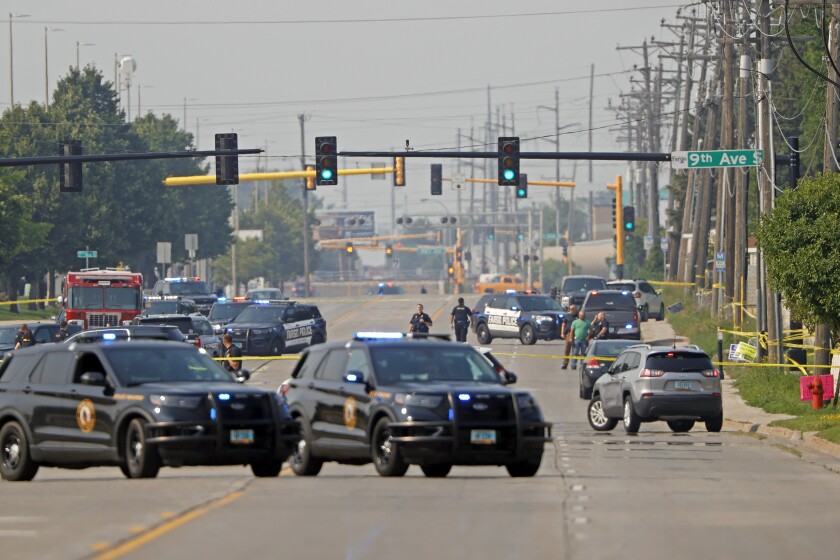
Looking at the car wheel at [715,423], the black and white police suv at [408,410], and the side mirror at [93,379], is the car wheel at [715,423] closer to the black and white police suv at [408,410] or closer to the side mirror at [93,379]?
the black and white police suv at [408,410]

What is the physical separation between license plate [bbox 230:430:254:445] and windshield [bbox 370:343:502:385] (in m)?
1.69

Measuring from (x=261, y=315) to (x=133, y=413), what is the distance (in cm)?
3154

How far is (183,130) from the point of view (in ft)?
398

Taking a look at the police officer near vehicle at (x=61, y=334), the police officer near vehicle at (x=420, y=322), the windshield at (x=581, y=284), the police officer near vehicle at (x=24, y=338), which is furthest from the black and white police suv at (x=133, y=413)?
the windshield at (x=581, y=284)

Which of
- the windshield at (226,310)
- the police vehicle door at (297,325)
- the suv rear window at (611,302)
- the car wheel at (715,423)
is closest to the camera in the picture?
the car wheel at (715,423)

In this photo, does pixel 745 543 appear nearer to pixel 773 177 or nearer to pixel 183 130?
pixel 773 177

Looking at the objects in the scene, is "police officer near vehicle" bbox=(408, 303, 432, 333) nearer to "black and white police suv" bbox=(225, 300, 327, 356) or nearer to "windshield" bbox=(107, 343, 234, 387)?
"black and white police suv" bbox=(225, 300, 327, 356)

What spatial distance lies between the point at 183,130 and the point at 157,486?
344ft

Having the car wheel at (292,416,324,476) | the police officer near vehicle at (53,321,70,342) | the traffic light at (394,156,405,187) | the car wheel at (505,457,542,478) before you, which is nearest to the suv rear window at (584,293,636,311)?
the traffic light at (394,156,405,187)

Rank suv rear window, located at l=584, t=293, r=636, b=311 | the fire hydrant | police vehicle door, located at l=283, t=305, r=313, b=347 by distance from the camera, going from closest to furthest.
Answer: the fire hydrant
police vehicle door, located at l=283, t=305, r=313, b=347
suv rear window, located at l=584, t=293, r=636, b=311

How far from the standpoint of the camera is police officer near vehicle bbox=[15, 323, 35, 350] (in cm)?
4178

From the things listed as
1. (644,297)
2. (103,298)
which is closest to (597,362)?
(103,298)

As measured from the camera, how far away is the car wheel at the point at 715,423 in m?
31.1

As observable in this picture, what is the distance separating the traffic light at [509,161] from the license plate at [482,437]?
25549mm
